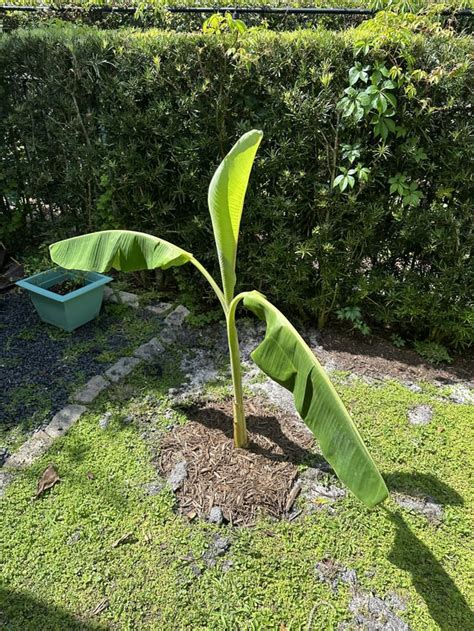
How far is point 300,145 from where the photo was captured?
359 cm

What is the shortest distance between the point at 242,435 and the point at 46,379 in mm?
1640

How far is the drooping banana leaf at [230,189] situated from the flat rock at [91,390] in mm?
1649

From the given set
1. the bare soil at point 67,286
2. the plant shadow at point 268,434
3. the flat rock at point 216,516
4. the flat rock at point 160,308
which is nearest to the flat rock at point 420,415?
the plant shadow at point 268,434

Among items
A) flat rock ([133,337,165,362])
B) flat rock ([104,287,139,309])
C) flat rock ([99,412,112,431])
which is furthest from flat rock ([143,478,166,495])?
flat rock ([104,287,139,309])

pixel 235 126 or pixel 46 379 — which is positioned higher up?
pixel 235 126

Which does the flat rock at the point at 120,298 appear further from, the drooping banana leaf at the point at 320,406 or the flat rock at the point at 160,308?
the drooping banana leaf at the point at 320,406

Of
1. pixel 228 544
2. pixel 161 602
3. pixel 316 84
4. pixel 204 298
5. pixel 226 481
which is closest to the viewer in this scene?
pixel 161 602

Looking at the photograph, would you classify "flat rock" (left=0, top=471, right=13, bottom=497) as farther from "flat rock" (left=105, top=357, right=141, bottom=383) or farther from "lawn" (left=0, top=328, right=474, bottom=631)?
"flat rock" (left=105, top=357, right=141, bottom=383)

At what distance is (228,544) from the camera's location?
2396mm

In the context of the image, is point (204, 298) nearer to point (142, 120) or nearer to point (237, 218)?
point (142, 120)

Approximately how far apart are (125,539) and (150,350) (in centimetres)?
170

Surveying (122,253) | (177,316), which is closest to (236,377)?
(122,253)

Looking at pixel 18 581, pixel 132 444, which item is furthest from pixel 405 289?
pixel 18 581

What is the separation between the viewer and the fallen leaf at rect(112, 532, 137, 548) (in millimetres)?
2395
